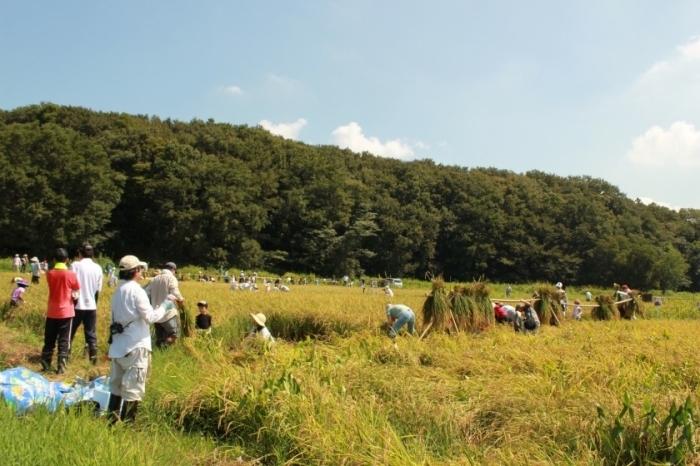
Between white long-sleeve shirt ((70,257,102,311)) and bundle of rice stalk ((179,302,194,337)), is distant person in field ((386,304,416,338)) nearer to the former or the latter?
bundle of rice stalk ((179,302,194,337))

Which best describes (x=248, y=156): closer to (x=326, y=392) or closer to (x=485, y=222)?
(x=485, y=222)

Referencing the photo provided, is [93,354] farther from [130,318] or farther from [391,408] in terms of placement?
[391,408]

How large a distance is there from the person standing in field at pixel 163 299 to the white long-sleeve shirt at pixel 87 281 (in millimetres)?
745

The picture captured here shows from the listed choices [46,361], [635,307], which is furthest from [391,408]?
[635,307]

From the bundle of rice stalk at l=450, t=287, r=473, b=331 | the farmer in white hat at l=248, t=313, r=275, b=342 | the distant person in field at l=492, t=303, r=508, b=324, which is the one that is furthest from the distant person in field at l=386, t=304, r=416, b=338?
the distant person in field at l=492, t=303, r=508, b=324

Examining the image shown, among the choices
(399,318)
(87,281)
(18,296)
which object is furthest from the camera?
(18,296)

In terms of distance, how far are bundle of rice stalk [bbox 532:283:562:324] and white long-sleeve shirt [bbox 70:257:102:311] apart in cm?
1050

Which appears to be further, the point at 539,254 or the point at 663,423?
the point at 539,254

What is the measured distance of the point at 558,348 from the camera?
730cm

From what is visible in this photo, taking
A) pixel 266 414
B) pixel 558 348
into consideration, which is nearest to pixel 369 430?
pixel 266 414

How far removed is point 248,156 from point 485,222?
29.2m

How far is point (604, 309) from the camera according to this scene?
1550cm

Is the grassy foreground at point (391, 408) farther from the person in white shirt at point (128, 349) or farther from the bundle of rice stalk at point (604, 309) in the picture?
the bundle of rice stalk at point (604, 309)

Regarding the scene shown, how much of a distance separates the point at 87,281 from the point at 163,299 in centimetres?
105
